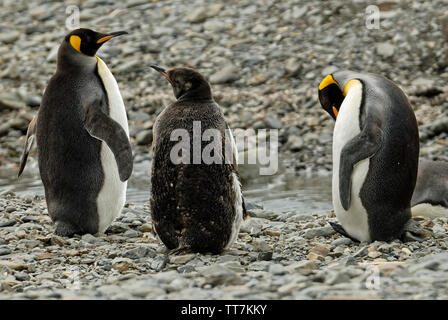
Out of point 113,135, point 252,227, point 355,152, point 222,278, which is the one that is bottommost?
point 252,227

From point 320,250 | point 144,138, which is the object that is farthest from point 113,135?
point 144,138

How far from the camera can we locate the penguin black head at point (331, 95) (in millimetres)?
6008

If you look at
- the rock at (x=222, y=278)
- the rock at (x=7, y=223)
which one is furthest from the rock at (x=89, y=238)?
the rock at (x=222, y=278)

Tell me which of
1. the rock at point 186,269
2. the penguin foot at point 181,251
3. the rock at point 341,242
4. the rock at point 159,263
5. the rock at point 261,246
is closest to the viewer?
the rock at point 186,269

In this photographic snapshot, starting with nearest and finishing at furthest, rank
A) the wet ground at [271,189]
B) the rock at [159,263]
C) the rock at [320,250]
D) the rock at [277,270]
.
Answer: the rock at [277,270] < the rock at [159,263] < the rock at [320,250] < the wet ground at [271,189]

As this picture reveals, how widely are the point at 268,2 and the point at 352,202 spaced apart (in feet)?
33.8

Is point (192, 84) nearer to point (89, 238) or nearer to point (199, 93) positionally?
point (199, 93)

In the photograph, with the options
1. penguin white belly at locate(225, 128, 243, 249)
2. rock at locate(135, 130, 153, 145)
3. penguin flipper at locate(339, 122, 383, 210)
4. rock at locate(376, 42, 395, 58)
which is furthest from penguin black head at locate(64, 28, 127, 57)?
rock at locate(376, 42, 395, 58)

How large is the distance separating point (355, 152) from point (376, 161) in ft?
0.62

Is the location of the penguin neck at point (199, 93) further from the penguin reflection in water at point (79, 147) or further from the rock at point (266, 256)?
the rock at point (266, 256)

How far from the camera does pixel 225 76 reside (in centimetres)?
1281

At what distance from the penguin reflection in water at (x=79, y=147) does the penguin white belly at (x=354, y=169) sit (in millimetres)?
1563
